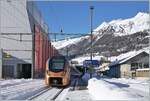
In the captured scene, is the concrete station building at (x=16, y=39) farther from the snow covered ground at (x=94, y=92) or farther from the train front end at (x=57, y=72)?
the snow covered ground at (x=94, y=92)

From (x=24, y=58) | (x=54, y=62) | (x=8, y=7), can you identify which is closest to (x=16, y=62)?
(x=24, y=58)

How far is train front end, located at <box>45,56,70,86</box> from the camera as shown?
37.5 metres

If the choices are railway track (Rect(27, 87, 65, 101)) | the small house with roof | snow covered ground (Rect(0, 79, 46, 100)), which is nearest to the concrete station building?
the small house with roof

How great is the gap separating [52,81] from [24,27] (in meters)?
33.5

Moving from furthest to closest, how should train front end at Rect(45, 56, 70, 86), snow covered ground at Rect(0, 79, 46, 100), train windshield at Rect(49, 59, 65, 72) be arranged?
train windshield at Rect(49, 59, 65, 72) < train front end at Rect(45, 56, 70, 86) < snow covered ground at Rect(0, 79, 46, 100)

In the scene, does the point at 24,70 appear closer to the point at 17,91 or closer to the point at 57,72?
the point at 57,72

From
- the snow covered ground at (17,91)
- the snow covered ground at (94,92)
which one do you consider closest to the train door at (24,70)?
the snow covered ground at (17,91)

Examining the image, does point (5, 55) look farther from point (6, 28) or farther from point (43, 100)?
point (43, 100)


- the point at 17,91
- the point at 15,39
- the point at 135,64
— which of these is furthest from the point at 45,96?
the point at 135,64

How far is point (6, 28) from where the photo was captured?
6981 centimetres

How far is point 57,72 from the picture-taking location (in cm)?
3772

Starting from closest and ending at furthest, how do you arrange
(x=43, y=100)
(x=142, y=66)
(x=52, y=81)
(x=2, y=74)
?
(x=43, y=100) < (x=52, y=81) < (x=2, y=74) < (x=142, y=66)

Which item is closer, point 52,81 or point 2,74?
point 52,81

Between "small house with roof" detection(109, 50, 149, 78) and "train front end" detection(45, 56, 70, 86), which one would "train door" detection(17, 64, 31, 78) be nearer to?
"small house with roof" detection(109, 50, 149, 78)
